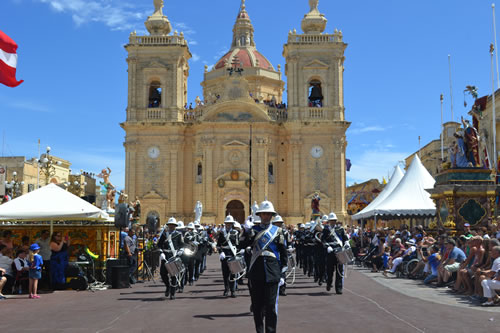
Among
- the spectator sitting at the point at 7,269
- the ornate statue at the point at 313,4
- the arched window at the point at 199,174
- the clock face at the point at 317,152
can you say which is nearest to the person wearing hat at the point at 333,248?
the spectator sitting at the point at 7,269

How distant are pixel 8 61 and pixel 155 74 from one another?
134 feet

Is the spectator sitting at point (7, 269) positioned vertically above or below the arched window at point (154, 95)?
below

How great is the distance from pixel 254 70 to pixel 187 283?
45.8m

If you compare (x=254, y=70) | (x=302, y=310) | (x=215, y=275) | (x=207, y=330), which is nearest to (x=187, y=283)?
(x=215, y=275)

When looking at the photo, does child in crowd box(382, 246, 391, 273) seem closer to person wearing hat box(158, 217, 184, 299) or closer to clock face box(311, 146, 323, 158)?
person wearing hat box(158, 217, 184, 299)

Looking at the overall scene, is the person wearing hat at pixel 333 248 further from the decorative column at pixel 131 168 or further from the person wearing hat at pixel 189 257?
the decorative column at pixel 131 168

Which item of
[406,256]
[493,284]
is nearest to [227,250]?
[493,284]

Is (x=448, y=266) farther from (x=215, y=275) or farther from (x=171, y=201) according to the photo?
(x=171, y=201)

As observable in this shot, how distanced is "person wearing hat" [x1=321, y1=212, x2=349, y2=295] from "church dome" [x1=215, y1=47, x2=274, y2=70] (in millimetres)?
47568

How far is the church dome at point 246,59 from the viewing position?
63688 mm

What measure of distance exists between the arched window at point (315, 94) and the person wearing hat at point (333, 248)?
127ft

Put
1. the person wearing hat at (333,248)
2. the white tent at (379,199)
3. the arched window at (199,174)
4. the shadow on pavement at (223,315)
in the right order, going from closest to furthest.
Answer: the shadow on pavement at (223,315) → the person wearing hat at (333,248) → the white tent at (379,199) → the arched window at (199,174)

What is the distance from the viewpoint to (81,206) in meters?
17.2

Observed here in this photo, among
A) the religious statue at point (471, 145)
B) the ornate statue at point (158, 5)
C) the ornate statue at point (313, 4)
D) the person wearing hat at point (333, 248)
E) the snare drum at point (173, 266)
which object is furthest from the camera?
the ornate statue at point (158, 5)
